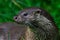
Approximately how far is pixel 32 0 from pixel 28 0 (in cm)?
19

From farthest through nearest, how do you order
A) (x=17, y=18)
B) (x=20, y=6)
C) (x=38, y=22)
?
(x=20, y=6)
(x=38, y=22)
(x=17, y=18)

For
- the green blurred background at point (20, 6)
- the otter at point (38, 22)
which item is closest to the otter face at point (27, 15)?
the otter at point (38, 22)

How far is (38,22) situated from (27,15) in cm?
16

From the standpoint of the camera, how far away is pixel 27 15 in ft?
13.4

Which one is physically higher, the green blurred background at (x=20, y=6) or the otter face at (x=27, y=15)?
the green blurred background at (x=20, y=6)

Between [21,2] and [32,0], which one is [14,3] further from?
[32,0]

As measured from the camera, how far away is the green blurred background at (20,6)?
5.08 m

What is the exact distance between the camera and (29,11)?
4.11 meters

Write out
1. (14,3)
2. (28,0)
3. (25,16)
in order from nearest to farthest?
(25,16) → (14,3) → (28,0)

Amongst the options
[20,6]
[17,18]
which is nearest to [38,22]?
[17,18]

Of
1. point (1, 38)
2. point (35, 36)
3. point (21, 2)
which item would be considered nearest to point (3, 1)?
point (21, 2)

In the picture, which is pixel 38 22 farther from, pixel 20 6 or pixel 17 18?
pixel 20 6

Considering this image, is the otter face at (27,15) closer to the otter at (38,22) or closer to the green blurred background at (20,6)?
the otter at (38,22)

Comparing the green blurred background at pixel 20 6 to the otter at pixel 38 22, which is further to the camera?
the green blurred background at pixel 20 6
